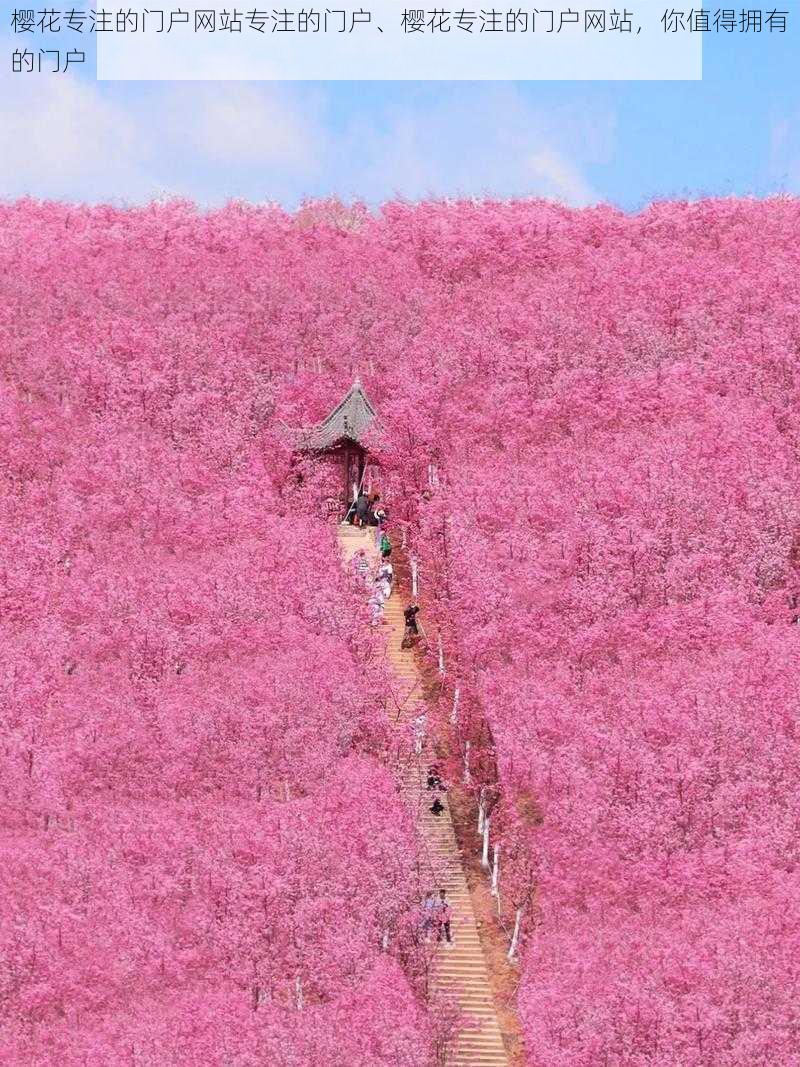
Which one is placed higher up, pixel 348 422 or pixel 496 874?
pixel 348 422

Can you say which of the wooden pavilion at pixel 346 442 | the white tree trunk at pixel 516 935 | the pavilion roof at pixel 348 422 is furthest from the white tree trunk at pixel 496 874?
the pavilion roof at pixel 348 422

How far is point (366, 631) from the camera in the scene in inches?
2330

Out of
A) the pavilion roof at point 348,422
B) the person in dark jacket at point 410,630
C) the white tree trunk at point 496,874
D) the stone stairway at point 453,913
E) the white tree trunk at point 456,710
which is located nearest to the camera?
the stone stairway at point 453,913

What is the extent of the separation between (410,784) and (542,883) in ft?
21.9

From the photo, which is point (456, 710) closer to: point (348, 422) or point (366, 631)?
point (366, 631)

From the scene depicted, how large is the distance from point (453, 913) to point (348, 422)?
75.2 ft

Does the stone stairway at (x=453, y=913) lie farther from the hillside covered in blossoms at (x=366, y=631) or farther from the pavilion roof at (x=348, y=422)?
the pavilion roof at (x=348, y=422)

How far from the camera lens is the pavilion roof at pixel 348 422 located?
6750 cm

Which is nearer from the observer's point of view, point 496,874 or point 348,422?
point 496,874

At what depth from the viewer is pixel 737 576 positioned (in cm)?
6094

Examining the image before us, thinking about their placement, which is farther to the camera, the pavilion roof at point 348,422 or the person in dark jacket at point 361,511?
the pavilion roof at point 348,422

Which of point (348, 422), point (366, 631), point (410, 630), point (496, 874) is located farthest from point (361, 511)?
point (496, 874)

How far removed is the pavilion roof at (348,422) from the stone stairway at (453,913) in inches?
353

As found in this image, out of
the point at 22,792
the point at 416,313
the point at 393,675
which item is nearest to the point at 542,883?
the point at 393,675
